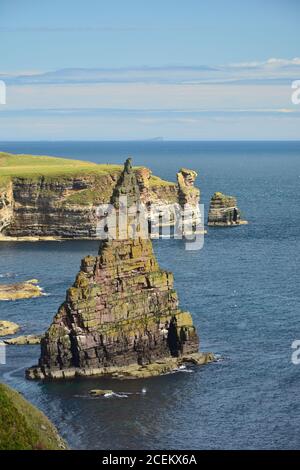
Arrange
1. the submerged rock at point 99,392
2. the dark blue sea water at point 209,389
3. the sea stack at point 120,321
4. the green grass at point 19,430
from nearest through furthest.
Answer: the green grass at point 19,430 < the dark blue sea water at point 209,389 < the submerged rock at point 99,392 < the sea stack at point 120,321

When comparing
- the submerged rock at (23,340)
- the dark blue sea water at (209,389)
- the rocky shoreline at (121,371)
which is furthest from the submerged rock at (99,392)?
the submerged rock at (23,340)

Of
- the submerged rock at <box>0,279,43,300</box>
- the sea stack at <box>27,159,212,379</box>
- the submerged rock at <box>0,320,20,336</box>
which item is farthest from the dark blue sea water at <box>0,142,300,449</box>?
the sea stack at <box>27,159,212,379</box>

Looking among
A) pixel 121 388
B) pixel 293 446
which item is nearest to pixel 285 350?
pixel 121 388

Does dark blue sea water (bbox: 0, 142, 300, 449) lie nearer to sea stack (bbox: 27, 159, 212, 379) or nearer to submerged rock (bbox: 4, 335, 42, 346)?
submerged rock (bbox: 4, 335, 42, 346)

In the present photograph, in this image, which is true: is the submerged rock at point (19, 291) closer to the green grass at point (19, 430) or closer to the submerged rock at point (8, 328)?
the submerged rock at point (8, 328)

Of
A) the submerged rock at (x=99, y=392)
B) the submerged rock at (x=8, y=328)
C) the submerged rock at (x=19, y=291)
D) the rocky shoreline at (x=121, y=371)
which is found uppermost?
the submerged rock at (x=19, y=291)

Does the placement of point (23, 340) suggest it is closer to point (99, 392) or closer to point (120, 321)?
point (120, 321)

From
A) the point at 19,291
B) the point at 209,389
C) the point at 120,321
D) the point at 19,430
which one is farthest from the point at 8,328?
the point at 19,430
